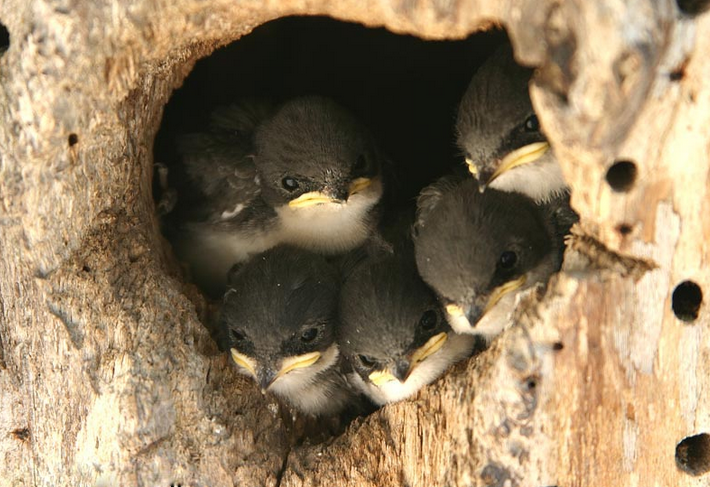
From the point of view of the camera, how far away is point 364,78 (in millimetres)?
3828

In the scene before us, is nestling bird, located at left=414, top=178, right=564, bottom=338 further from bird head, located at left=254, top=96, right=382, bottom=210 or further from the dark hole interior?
the dark hole interior

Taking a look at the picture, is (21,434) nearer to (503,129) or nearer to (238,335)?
(238,335)

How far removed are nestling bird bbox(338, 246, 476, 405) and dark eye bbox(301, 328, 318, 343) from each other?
0.25 ft

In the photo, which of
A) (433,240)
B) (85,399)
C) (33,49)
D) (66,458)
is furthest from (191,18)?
(66,458)

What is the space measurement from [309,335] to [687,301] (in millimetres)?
1100

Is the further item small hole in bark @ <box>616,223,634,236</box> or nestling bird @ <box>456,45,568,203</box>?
nestling bird @ <box>456,45,568,203</box>

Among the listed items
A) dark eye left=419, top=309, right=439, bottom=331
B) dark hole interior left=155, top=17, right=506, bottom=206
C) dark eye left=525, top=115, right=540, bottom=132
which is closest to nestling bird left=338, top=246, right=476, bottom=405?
dark eye left=419, top=309, right=439, bottom=331

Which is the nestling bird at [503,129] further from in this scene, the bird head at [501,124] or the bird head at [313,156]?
the bird head at [313,156]

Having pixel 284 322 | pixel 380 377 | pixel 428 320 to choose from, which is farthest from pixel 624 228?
pixel 284 322

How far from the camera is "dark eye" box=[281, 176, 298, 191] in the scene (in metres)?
3.04

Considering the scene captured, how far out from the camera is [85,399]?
102 inches

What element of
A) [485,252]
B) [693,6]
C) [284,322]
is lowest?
[284,322]

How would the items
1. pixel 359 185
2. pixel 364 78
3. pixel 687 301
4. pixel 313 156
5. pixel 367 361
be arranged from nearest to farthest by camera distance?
pixel 687 301 < pixel 367 361 < pixel 313 156 < pixel 359 185 < pixel 364 78

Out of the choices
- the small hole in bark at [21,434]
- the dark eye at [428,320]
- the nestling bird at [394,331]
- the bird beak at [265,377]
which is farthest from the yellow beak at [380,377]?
the small hole in bark at [21,434]
